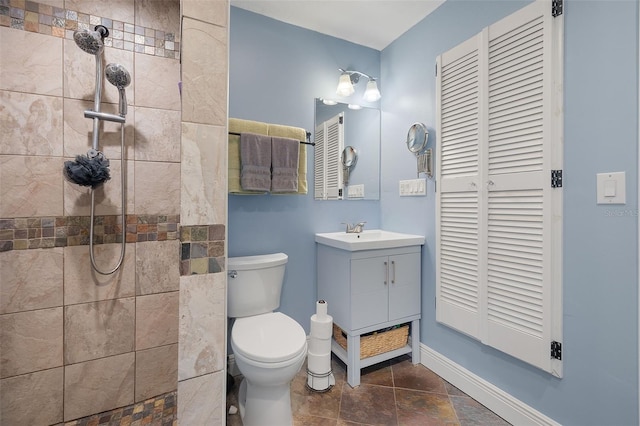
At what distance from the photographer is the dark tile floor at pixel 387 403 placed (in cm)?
152

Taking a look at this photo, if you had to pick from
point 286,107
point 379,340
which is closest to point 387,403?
point 379,340

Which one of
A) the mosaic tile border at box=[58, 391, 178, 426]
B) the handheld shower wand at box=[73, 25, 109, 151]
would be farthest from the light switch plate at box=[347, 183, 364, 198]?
the mosaic tile border at box=[58, 391, 178, 426]

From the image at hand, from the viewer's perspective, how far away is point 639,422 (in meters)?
1.10

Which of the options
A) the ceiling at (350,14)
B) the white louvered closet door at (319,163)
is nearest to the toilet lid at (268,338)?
the white louvered closet door at (319,163)

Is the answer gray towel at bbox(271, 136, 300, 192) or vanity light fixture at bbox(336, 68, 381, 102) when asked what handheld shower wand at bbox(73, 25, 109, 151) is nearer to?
gray towel at bbox(271, 136, 300, 192)

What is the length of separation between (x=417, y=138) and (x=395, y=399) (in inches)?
66.2

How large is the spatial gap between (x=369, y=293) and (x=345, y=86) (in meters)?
1.56

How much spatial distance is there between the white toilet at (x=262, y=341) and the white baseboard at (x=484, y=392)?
3.42ft

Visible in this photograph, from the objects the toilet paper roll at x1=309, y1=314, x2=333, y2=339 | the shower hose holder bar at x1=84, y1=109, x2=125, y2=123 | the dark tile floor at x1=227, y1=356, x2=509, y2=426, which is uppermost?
the shower hose holder bar at x1=84, y1=109, x2=125, y2=123

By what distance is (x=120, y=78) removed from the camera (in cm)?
139

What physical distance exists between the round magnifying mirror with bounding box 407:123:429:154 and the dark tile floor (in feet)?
5.10

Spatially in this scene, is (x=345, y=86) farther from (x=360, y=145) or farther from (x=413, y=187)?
(x=413, y=187)

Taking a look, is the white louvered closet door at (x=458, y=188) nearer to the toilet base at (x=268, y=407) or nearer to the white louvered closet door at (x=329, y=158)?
the white louvered closet door at (x=329, y=158)

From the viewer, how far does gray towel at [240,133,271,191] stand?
5.97 feet
